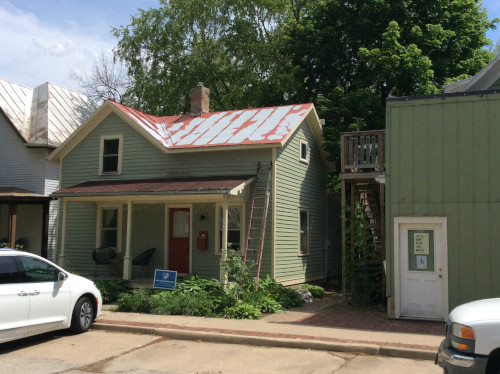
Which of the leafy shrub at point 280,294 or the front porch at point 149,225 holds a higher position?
the front porch at point 149,225

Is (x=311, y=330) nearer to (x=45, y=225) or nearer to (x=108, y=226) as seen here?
(x=108, y=226)

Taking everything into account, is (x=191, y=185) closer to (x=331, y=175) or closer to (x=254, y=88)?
(x=331, y=175)

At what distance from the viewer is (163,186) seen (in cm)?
1498

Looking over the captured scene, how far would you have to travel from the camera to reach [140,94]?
30.3 metres

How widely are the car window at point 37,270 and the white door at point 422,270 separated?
7157 millimetres

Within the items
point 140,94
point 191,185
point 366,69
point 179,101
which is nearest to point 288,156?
point 191,185

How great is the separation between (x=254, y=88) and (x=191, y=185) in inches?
544

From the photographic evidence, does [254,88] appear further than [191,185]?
Yes

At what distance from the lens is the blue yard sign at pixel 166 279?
43.3 feet

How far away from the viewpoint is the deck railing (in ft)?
43.3

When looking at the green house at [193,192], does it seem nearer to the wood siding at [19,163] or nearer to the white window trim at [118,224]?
the white window trim at [118,224]

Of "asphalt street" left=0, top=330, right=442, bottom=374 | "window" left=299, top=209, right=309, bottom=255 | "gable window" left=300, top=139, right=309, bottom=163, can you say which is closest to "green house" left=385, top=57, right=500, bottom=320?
"asphalt street" left=0, top=330, right=442, bottom=374

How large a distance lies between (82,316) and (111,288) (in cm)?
413

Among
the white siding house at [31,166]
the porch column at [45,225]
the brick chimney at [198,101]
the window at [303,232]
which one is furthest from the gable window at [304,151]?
the porch column at [45,225]
